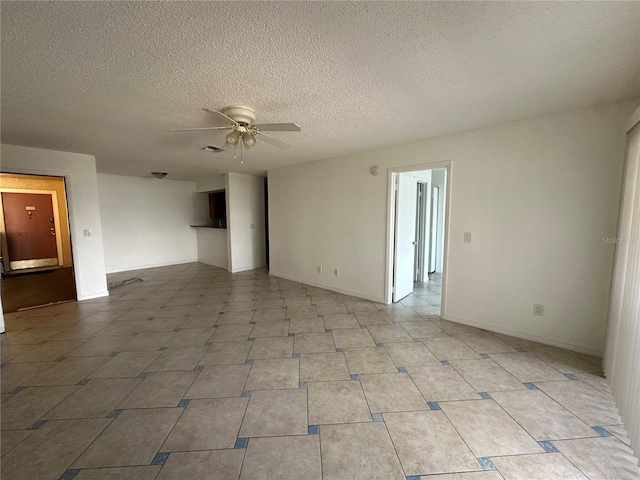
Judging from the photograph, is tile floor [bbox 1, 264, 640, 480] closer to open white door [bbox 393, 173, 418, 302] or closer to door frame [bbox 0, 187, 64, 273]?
open white door [bbox 393, 173, 418, 302]

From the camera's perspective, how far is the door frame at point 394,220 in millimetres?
3204

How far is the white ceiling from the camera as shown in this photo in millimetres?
1259

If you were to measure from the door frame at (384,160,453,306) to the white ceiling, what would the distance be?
25.0 inches

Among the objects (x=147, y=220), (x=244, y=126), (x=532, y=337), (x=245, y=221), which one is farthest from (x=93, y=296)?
(x=532, y=337)

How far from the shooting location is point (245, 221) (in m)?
6.19

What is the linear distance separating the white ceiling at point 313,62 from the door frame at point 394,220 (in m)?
0.63

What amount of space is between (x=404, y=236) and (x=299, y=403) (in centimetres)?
297

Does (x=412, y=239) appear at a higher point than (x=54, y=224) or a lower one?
lower

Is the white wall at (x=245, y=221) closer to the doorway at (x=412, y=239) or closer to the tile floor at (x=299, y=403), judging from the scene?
the tile floor at (x=299, y=403)

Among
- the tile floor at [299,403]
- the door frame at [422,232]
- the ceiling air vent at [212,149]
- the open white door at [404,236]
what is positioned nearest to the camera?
the tile floor at [299,403]

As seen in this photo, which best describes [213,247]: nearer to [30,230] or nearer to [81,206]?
[81,206]

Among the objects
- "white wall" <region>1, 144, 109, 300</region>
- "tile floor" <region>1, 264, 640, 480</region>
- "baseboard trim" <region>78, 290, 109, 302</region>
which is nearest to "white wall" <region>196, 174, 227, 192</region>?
"white wall" <region>1, 144, 109, 300</region>

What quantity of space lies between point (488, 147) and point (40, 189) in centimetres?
1020

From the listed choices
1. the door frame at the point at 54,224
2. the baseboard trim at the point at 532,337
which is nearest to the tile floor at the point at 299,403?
the baseboard trim at the point at 532,337
